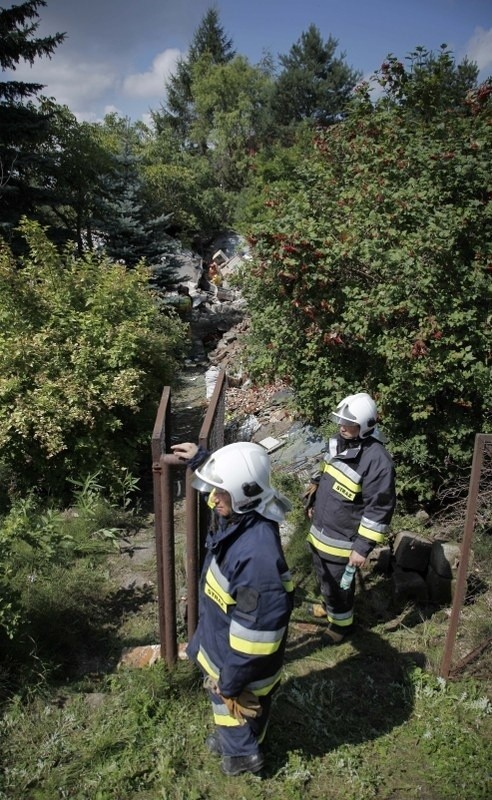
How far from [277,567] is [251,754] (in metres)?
1.07

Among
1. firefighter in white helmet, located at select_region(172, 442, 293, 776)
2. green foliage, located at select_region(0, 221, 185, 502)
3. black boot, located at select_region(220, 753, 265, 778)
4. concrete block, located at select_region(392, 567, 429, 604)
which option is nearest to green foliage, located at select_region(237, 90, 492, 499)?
concrete block, located at select_region(392, 567, 429, 604)

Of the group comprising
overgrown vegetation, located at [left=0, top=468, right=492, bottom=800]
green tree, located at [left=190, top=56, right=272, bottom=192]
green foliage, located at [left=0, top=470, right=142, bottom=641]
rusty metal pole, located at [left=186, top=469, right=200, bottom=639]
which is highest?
green tree, located at [left=190, top=56, right=272, bottom=192]

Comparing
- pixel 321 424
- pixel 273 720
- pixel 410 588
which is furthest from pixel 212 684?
pixel 321 424

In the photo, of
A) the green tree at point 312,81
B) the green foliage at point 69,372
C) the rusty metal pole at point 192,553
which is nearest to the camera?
the rusty metal pole at point 192,553

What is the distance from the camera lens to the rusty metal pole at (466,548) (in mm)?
2779

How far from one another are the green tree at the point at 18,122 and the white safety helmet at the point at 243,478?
10223 mm

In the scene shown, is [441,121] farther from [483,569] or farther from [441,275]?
[483,569]

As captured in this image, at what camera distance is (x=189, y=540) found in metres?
2.75

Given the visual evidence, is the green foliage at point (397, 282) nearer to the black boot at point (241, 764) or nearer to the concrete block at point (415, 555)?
the concrete block at point (415, 555)

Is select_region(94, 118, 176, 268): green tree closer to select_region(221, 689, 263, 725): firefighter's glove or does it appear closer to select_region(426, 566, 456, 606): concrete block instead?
select_region(426, 566, 456, 606): concrete block

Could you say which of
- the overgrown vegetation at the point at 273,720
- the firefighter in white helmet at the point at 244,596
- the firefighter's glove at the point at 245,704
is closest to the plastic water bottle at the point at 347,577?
the overgrown vegetation at the point at 273,720

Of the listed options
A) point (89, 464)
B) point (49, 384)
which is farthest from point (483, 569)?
point (49, 384)

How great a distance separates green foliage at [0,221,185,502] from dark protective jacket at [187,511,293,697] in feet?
11.1

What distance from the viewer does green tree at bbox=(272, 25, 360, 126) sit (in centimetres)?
2597
